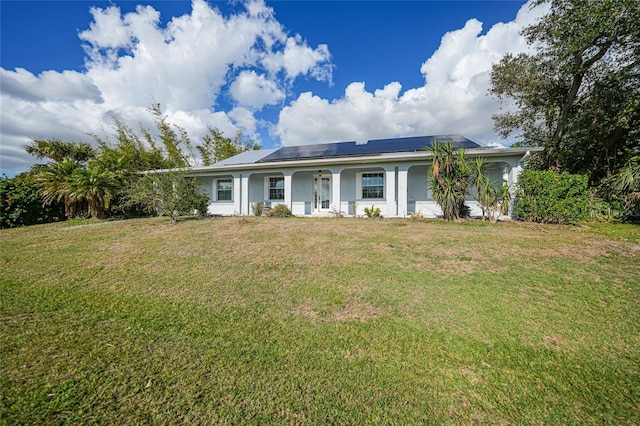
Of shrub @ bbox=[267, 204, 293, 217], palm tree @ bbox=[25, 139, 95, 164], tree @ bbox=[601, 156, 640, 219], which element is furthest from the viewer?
palm tree @ bbox=[25, 139, 95, 164]

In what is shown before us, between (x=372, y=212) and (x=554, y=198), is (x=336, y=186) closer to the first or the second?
(x=372, y=212)

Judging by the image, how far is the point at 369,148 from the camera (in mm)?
13648

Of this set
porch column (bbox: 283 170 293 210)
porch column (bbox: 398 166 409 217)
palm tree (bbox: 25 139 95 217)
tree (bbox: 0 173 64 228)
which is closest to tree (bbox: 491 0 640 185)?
porch column (bbox: 398 166 409 217)

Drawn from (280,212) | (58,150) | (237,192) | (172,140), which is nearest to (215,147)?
(172,140)

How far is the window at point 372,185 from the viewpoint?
12.6 meters

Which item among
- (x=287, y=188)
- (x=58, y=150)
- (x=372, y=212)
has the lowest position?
(x=372, y=212)

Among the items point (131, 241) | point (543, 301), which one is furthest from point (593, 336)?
point (131, 241)

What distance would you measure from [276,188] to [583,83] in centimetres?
1642

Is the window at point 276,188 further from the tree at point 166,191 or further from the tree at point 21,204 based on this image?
the tree at point 21,204

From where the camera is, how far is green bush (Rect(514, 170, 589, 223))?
8211 millimetres

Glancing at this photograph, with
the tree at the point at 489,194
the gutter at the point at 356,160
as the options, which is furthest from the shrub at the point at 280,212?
the tree at the point at 489,194

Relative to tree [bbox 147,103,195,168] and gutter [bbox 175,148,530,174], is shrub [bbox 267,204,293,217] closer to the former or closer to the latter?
gutter [bbox 175,148,530,174]

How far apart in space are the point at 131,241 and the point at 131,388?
5.95 metres

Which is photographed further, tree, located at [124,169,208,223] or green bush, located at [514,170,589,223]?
tree, located at [124,169,208,223]
